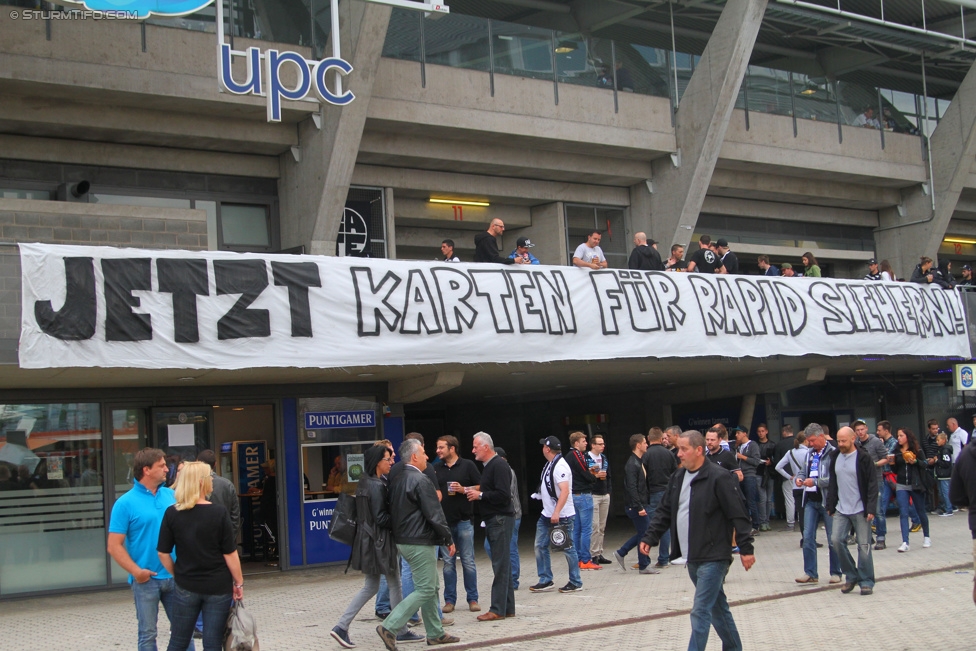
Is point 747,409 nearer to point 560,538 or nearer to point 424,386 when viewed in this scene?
point 424,386

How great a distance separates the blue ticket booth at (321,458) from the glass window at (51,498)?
2755 mm

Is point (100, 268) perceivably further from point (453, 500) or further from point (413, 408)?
point (413, 408)

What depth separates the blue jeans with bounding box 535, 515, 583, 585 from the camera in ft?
41.0

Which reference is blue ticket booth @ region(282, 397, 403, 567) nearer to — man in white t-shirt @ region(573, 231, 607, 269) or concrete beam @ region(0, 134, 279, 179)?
man in white t-shirt @ region(573, 231, 607, 269)

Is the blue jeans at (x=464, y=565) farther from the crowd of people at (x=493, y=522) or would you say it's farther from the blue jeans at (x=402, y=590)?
the blue jeans at (x=402, y=590)

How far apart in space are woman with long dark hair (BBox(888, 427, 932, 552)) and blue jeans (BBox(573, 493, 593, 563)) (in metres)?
4.97

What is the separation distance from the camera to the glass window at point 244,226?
1919cm

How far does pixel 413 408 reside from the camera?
2631cm

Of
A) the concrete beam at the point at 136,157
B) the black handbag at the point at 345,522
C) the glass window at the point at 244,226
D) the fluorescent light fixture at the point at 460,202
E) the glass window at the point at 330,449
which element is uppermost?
the concrete beam at the point at 136,157

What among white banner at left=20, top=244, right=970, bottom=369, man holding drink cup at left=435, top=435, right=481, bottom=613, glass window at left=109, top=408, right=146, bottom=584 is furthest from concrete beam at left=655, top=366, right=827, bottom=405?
glass window at left=109, top=408, right=146, bottom=584

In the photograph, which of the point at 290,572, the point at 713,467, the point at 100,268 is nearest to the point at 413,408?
the point at 290,572

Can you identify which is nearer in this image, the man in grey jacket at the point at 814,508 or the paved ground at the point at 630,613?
the paved ground at the point at 630,613

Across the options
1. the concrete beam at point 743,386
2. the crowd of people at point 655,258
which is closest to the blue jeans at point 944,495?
the concrete beam at point 743,386

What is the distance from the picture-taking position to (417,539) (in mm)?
9297
